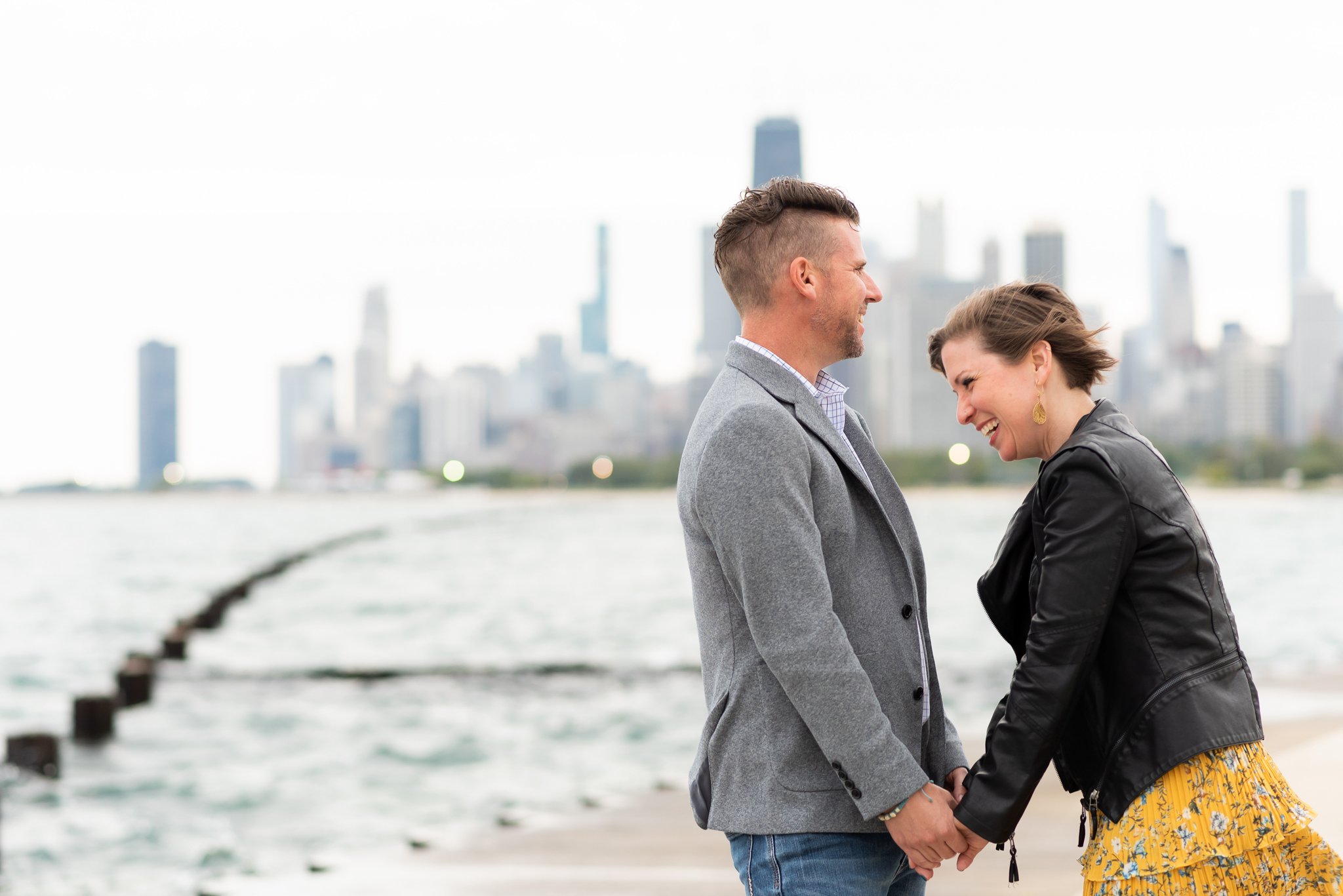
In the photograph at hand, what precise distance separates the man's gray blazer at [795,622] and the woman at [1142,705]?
0.65ft

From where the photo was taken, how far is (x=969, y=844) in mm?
2197

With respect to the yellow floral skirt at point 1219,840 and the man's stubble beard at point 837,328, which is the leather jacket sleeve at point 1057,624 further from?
the man's stubble beard at point 837,328

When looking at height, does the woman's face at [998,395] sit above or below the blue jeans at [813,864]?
above

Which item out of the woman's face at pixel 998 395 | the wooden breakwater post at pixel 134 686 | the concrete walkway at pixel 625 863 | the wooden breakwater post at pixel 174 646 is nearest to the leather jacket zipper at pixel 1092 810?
the woman's face at pixel 998 395

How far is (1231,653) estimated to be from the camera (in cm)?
212

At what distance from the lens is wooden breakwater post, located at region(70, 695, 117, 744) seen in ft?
39.8

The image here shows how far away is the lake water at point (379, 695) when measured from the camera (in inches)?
340

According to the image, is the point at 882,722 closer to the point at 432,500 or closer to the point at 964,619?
the point at 964,619

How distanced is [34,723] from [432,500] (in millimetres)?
134737

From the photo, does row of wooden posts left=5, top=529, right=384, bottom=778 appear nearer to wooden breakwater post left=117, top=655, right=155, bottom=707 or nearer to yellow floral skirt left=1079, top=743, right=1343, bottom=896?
wooden breakwater post left=117, top=655, right=155, bottom=707

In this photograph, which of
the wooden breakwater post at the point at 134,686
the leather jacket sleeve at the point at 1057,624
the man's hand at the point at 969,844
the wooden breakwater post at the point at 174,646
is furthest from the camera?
the wooden breakwater post at the point at 174,646

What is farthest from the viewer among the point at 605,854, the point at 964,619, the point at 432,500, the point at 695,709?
the point at 432,500

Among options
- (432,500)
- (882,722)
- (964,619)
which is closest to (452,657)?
(964,619)

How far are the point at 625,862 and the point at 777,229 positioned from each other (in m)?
3.42
